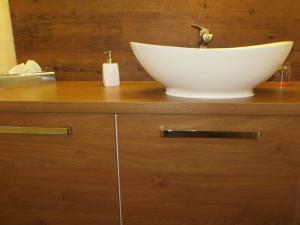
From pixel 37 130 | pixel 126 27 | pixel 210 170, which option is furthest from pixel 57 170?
pixel 126 27

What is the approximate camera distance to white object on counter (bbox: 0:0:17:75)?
1.08 metres

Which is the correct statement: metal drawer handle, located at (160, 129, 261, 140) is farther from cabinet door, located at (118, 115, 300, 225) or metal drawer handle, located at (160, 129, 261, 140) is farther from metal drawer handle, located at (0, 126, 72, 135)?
metal drawer handle, located at (0, 126, 72, 135)

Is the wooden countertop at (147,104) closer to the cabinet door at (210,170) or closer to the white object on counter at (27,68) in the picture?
the cabinet door at (210,170)

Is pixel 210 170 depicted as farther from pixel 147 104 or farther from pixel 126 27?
pixel 126 27

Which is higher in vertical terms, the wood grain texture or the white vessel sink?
the wood grain texture

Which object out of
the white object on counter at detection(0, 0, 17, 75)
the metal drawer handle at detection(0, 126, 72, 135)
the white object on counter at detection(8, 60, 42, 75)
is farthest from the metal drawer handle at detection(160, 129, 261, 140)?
the white object on counter at detection(0, 0, 17, 75)

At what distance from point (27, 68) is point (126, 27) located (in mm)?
421

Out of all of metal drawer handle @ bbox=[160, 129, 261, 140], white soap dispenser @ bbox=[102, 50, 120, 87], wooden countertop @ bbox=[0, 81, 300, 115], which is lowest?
metal drawer handle @ bbox=[160, 129, 261, 140]

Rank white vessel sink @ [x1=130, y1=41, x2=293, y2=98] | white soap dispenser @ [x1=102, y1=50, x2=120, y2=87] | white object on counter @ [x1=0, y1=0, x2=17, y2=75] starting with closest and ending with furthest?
white vessel sink @ [x1=130, y1=41, x2=293, y2=98]
white soap dispenser @ [x1=102, y1=50, x2=120, y2=87]
white object on counter @ [x1=0, y1=0, x2=17, y2=75]

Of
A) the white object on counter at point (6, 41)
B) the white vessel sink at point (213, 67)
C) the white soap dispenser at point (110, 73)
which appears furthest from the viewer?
the white object on counter at point (6, 41)

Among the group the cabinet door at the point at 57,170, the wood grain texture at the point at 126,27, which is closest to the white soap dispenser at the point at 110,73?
the wood grain texture at the point at 126,27

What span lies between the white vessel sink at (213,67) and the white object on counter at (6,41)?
0.68 meters

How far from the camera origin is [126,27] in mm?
1076

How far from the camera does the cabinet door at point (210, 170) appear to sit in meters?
0.67
